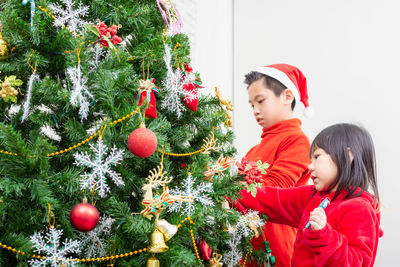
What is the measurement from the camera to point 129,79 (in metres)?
0.88

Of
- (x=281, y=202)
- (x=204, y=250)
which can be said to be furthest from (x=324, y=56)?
(x=204, y=250)

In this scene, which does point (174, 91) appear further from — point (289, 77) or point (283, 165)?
point (289, 77)

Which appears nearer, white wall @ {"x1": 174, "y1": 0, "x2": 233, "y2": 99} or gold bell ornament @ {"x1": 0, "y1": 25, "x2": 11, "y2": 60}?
gold bell ornament @ {"x1": 0, "y1": 25, "x2": 11, "y2": 60}

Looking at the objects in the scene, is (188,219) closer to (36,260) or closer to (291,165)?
(36,260)

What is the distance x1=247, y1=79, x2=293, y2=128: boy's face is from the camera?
1.49m

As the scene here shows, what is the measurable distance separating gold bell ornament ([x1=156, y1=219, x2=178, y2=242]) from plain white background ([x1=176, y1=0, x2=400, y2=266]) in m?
1.77

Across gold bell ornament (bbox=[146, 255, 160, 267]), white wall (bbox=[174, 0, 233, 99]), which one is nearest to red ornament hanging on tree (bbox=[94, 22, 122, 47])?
gold bell ornament (bbox=[146, 255, 160, 267])

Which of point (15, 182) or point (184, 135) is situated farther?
point (184, 135)

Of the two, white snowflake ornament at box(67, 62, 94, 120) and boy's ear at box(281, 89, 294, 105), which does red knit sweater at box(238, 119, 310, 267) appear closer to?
boy's ear at box(281, 89, 294, 105)

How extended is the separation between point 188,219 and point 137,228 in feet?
0.39

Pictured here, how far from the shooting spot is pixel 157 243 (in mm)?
792

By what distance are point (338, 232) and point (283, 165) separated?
0.35m

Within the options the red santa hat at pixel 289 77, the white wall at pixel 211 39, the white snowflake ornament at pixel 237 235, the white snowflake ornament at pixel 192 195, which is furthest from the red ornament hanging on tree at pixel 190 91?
the white wall at pixel 211 39

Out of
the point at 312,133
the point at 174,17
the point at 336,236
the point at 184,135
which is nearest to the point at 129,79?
the point at 184,135
